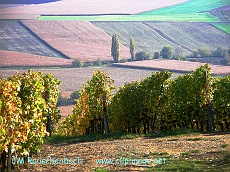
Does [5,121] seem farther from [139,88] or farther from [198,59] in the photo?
[198,59]

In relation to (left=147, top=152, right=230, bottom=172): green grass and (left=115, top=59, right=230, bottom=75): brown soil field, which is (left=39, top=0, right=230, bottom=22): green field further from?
(left=147, top=152, right=230, bottom=172): green grass

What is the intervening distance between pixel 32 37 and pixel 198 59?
129 feet

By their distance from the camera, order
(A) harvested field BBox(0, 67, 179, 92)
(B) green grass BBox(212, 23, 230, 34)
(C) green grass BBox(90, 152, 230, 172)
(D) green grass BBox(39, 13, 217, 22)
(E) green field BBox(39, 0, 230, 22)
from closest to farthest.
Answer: (C) green grass BBox(90, 152, 230, 172)
(A) harvested field BBox(0, 67, 179, 92)
(B) green grass BBox(212, 23, 230, 34)
(D) green grass BBox(39, 13, 217, 22)
(E) green field BBox(39, 0, 230, 22)

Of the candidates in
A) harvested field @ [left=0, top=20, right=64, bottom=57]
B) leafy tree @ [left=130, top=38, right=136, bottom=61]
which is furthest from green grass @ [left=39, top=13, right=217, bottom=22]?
leafy tree @ [left=130, top=38, right=136, bottom=61]

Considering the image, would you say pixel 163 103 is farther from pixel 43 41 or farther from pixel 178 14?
pixel 178 14

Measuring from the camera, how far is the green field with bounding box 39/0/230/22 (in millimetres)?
149750

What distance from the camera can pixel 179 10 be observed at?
520ft

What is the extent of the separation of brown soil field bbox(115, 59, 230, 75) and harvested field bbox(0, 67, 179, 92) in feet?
9.91

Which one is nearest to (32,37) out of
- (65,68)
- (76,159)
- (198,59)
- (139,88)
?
(65,68)

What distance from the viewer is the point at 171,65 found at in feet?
367

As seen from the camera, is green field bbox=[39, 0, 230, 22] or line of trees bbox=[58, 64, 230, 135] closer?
line of trees bbox=[58, 64, 230, 135]

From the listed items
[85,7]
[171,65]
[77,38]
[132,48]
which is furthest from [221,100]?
[85,7]

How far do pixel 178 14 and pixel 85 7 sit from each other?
2656 centimetres

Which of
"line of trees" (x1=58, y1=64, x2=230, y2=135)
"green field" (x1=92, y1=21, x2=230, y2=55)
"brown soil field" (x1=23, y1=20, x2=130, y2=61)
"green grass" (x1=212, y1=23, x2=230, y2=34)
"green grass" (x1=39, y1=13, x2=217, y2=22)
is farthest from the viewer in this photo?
"green grass" (x1=39, y1=13, x2=217, y2=22)
